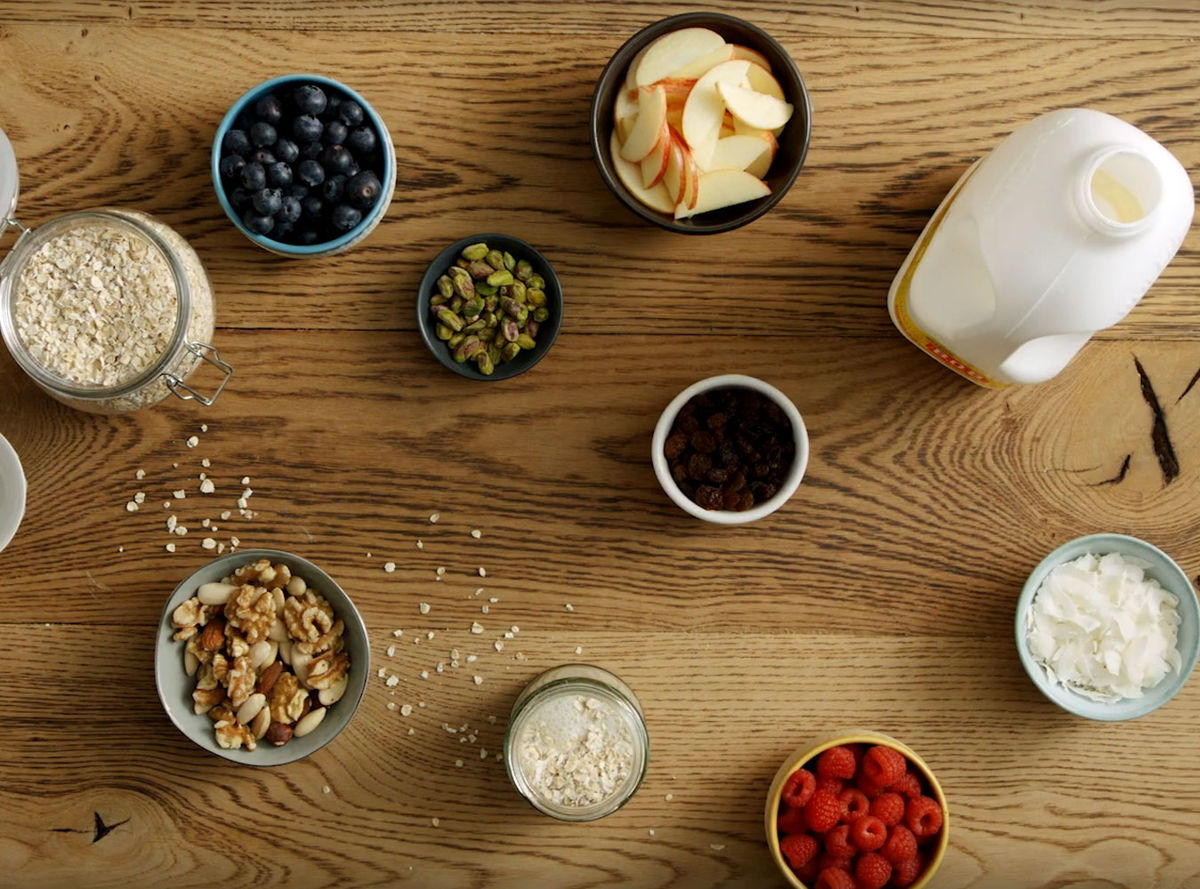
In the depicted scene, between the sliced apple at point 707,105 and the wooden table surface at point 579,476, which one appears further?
the wooden table surface at point 579,476

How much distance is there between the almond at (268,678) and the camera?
110 cm

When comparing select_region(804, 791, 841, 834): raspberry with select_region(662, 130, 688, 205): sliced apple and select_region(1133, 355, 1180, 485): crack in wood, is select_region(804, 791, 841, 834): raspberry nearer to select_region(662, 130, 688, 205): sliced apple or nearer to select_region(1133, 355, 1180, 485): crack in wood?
select_region(1133, 355, 1180, 485): crack in wood

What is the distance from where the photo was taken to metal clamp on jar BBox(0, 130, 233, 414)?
1.02 meters

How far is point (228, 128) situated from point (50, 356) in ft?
0.97

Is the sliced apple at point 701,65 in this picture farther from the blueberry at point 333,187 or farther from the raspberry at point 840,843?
the raspberry at point 840,843

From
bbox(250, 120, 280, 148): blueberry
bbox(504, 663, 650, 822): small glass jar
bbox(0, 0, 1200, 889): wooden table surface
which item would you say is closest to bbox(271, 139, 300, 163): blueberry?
bbox(250, 120, 280, 148): blueberry

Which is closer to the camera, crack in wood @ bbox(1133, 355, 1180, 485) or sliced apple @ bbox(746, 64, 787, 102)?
sliced apple @ bbox(746, 64, 787, 102)

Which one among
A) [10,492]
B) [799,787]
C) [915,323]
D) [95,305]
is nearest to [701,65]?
[915,323]

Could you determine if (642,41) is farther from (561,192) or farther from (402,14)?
(402,14)

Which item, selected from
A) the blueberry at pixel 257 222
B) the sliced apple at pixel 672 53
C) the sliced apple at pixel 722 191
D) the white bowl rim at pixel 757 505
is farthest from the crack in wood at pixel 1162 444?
the blueberry at pixel 257 222

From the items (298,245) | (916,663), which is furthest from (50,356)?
(916,663)

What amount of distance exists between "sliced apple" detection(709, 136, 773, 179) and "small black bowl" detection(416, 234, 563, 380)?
0.70ft

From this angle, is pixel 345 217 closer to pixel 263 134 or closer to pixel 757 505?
pixel 263 134

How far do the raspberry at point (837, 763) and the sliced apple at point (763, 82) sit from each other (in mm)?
705
